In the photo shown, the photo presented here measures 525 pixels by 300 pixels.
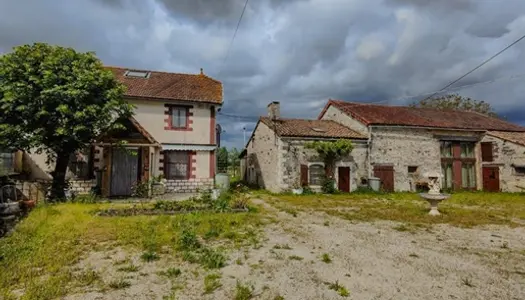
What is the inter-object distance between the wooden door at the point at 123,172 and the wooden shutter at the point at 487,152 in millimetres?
24763

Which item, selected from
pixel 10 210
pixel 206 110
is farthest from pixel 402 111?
pixel 10 210

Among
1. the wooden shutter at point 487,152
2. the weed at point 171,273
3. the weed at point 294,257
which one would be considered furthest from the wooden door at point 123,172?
the wooden shutter at point 487,152

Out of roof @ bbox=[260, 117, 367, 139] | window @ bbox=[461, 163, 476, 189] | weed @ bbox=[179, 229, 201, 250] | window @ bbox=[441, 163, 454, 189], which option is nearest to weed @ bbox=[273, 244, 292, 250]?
weed @ bbox=[179, 229, 201, 250]

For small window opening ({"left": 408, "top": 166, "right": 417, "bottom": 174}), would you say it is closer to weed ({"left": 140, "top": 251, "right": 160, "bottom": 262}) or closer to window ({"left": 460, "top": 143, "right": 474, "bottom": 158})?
window ({"left": 460, "top": 143, "right": 474, "bottom": 158})

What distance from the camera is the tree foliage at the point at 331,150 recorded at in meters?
19.2

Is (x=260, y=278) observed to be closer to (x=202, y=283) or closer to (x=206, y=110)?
(x=202, y=283)

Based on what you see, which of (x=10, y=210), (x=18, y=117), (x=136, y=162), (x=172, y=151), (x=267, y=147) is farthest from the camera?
(x=267, y=147)

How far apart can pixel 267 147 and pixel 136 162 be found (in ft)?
30.7

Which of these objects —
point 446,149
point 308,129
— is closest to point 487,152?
point 446,149

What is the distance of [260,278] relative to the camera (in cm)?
498

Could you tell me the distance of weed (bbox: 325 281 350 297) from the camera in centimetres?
438


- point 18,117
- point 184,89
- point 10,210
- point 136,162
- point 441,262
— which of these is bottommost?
point 441,262

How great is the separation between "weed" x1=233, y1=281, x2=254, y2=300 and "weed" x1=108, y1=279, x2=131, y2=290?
172cm

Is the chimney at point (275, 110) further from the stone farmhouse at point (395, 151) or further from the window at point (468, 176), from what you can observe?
the window at point (468, 176)
